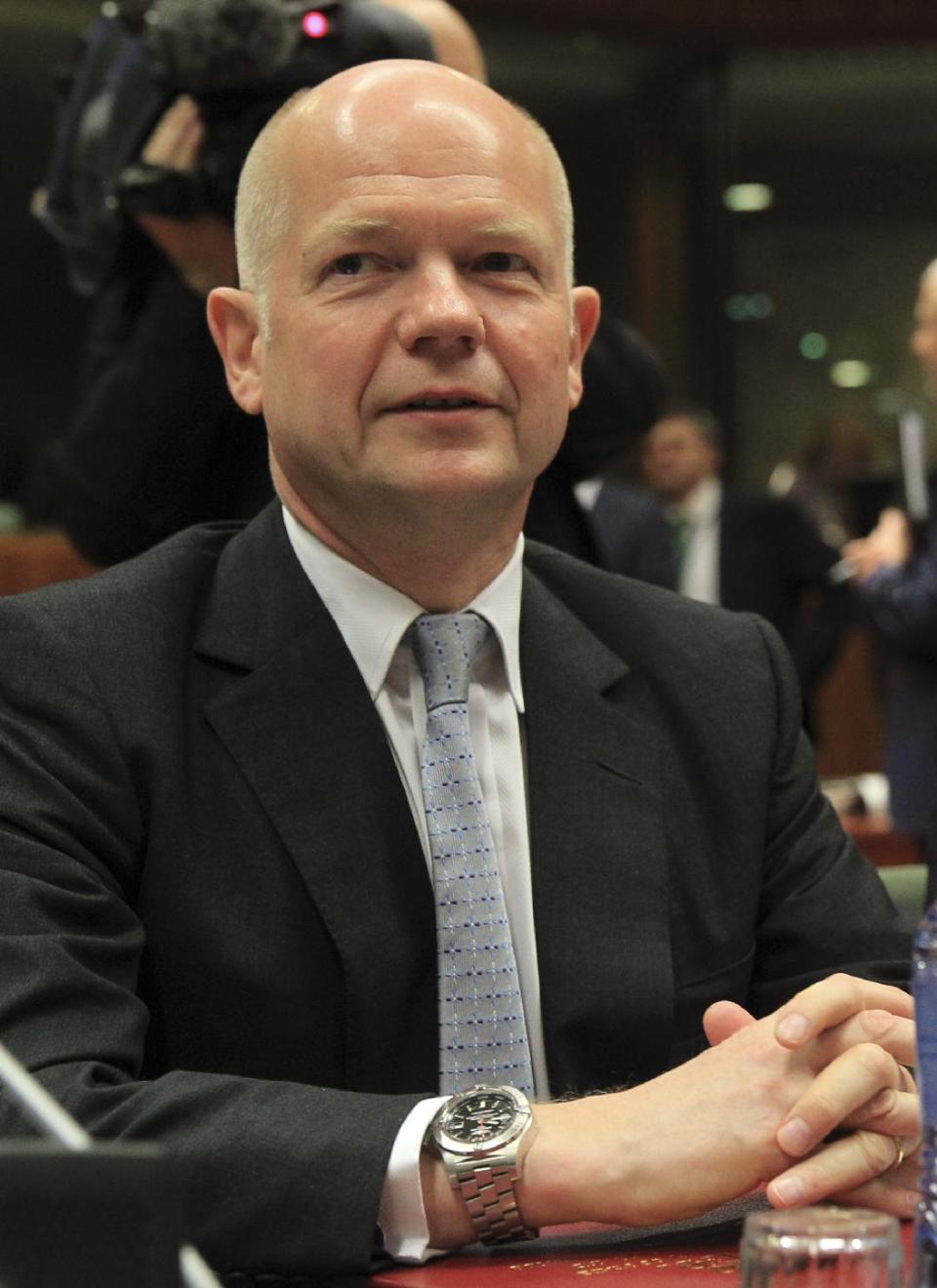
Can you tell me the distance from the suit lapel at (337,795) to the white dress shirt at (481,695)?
21 mm

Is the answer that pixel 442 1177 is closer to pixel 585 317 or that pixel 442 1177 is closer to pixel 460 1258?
pixel 460 1258

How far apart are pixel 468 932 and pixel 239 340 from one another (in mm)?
591

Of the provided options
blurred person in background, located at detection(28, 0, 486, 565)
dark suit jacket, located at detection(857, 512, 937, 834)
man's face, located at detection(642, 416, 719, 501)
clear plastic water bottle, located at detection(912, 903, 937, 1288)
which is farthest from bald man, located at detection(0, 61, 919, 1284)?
man's face, located at detection(642, 416, 719, 501)

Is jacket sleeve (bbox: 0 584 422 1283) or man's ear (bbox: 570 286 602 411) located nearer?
jacket sleeve (bbox: 0 584 422 1283)

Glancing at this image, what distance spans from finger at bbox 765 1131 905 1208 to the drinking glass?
0.35m

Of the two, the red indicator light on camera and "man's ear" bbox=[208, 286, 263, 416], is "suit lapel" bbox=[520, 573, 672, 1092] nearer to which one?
"man's ear" bbox=[208, 286, 263, 416]

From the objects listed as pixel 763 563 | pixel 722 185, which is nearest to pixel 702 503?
pixel 763 563

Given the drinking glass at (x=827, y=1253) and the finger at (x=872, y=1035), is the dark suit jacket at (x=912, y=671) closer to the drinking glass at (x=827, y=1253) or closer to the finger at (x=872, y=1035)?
the finger at (x=872, y=1035)

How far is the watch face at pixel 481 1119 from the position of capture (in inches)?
49.9

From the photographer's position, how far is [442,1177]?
125 cm

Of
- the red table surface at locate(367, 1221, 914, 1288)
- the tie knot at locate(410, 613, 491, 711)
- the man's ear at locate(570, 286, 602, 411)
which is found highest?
the man's ear at locate(570, 286, 602, 411)

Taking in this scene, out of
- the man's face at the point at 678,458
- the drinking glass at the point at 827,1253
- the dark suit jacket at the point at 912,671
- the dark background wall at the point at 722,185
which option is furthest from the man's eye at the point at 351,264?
the dark background wall at the point at 722,185

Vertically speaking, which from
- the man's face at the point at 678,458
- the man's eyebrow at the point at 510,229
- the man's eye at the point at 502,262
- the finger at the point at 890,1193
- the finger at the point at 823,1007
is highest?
the man's eyebrow at the point at 510,229

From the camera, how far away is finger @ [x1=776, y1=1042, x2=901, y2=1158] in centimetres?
127
